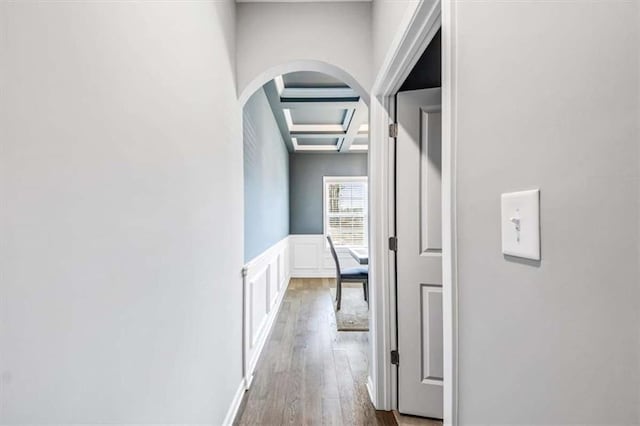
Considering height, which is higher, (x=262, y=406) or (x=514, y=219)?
(x=514, y=219)

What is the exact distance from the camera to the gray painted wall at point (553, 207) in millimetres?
442

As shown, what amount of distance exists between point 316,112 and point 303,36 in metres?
2.32

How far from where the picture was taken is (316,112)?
176 inches

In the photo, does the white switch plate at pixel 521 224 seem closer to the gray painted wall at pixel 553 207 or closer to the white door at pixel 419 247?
the gray painted wall at pixel 553 207

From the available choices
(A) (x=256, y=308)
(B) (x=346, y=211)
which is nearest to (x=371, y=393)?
(A) (x=256, y=308)

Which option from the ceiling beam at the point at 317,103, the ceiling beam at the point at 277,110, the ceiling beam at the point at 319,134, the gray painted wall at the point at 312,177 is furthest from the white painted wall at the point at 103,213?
the gray painted wall at the point at 312,177

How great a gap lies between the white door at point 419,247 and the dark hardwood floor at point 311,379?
1.03 ft

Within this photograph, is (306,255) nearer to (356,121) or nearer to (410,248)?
(356,121)

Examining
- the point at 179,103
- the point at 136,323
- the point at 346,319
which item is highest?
the point at 179,103

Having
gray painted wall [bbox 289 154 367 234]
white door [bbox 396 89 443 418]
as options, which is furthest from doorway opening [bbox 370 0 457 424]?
gray painted wall [bbox 289 154 367 234]

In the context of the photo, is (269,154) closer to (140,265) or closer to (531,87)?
(140,265)

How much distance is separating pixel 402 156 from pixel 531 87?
137 cm

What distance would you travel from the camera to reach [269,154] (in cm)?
395

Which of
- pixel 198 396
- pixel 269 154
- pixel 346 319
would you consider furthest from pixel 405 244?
pixel 269 154
